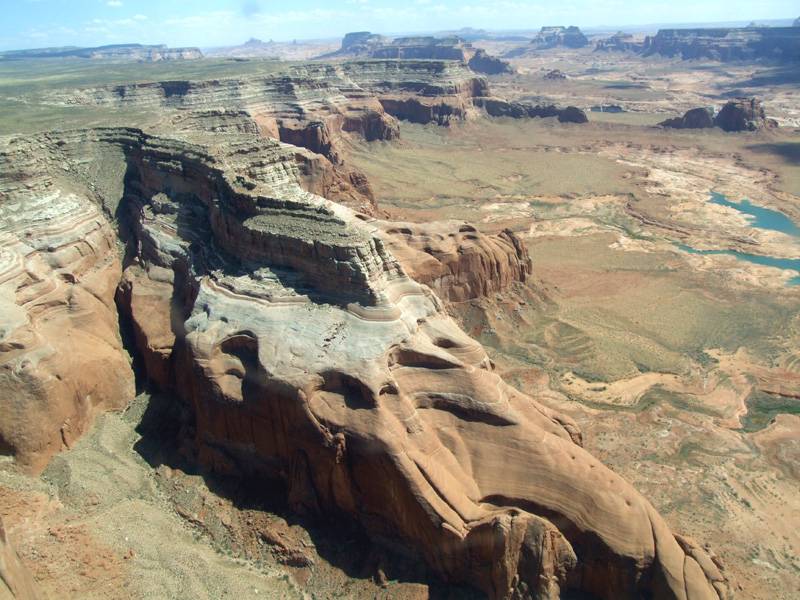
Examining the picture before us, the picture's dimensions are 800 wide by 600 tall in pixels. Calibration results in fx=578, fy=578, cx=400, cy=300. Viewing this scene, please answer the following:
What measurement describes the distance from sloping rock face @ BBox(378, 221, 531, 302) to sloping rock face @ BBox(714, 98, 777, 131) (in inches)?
3261

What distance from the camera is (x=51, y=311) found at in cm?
2919

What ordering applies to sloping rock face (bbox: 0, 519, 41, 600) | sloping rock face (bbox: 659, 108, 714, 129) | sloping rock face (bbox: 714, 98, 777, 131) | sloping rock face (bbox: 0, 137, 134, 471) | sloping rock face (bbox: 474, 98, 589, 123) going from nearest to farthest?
sloping rock face (bbox: 0, 519, 41, 600) → sloping rock face (bbox: 0, 137, 134, 471) → sloping rock face (bbox: 714, 98, 777, 131) → sloping rock face (bbox: 659, 108, 714, 129) → sloping rock face (bbox: 474, 98, 589, 123)

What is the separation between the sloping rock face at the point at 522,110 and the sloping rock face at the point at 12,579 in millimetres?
108186

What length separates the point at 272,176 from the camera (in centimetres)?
3716

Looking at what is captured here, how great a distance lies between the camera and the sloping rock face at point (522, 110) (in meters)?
110

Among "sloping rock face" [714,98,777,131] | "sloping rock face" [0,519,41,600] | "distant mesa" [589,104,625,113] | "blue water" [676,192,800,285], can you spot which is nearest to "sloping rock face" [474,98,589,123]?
"sloping rock face" [714,98,777,131]

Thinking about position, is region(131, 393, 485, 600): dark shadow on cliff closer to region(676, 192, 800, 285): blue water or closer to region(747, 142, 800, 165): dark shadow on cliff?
region(676, 192, 800, 285): blue water

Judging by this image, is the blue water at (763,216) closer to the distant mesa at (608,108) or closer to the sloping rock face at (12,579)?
the distant mesa at (608,108)

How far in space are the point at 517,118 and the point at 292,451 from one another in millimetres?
101346

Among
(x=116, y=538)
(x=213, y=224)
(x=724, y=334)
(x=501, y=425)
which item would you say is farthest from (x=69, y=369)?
(x=724, y=334)

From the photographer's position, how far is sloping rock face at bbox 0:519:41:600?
1507 cm

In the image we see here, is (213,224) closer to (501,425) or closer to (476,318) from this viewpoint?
(476,318)

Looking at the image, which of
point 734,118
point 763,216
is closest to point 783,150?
point 734,118

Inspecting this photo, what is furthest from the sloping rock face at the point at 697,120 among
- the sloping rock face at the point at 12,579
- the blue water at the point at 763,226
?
the sloping rock face at the point at 12,579
